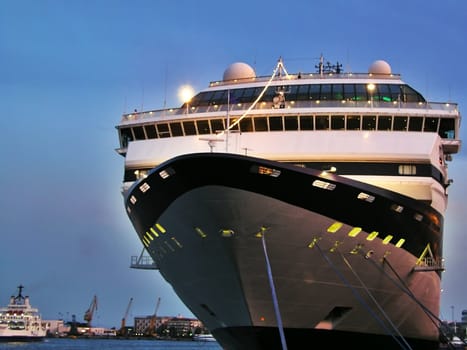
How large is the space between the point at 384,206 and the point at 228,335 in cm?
605

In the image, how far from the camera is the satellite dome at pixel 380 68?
29875 mm

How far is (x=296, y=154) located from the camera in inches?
862

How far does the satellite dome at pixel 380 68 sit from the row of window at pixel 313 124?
595 cm

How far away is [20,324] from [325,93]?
84347mm

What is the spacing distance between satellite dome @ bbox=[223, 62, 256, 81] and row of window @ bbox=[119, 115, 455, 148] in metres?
5.30

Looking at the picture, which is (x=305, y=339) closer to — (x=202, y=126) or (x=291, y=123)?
(x=291, y=123)

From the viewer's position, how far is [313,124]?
22.7 m

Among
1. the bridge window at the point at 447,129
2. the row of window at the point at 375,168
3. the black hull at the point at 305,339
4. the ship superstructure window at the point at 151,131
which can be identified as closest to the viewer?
the black hull at the point at 305,339

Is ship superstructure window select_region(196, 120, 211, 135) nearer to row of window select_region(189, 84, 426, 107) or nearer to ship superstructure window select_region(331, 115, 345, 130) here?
row of window select_region(189, 84, 426, 107)

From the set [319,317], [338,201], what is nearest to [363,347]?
[319,317]

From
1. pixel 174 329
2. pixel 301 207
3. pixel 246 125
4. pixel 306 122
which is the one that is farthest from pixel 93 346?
pixel 174 329

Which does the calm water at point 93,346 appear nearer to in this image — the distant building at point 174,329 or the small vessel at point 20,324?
the small vessel at point 20,324

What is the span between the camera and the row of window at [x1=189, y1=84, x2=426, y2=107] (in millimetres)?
24234

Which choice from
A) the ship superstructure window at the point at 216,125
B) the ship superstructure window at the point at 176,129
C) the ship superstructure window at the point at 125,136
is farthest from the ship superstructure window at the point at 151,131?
the ship superstructure window at the point at 216,125
